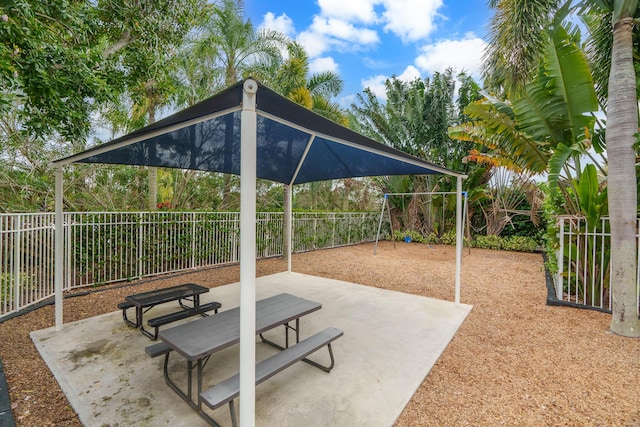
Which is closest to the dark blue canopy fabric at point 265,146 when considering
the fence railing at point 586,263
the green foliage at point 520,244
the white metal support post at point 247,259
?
the white metal support post at point 247,259

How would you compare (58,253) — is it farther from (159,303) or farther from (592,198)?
(592,198)

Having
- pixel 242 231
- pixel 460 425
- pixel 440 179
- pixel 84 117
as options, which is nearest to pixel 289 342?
pixel 460 425

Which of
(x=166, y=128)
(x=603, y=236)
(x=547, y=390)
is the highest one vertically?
(x=166, y=128)

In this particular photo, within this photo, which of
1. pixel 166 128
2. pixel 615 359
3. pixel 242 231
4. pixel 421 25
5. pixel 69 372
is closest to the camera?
pixel 242 231

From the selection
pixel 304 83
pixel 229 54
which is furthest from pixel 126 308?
pixel 229 54

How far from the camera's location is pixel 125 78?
4.84m

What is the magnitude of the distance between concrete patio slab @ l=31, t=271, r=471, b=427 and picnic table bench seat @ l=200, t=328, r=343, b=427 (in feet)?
1.02

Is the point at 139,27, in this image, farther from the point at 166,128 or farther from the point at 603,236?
the point at 603,236

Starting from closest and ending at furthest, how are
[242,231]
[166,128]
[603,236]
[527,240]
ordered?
[242,231] → [166,128] → [603,236] → [527,240]

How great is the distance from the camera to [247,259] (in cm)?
180

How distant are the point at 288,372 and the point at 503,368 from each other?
218cm

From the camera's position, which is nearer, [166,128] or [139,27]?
[166,128]

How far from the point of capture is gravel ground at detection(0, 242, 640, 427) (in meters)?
2.21

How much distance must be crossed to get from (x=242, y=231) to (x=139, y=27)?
5.15m
